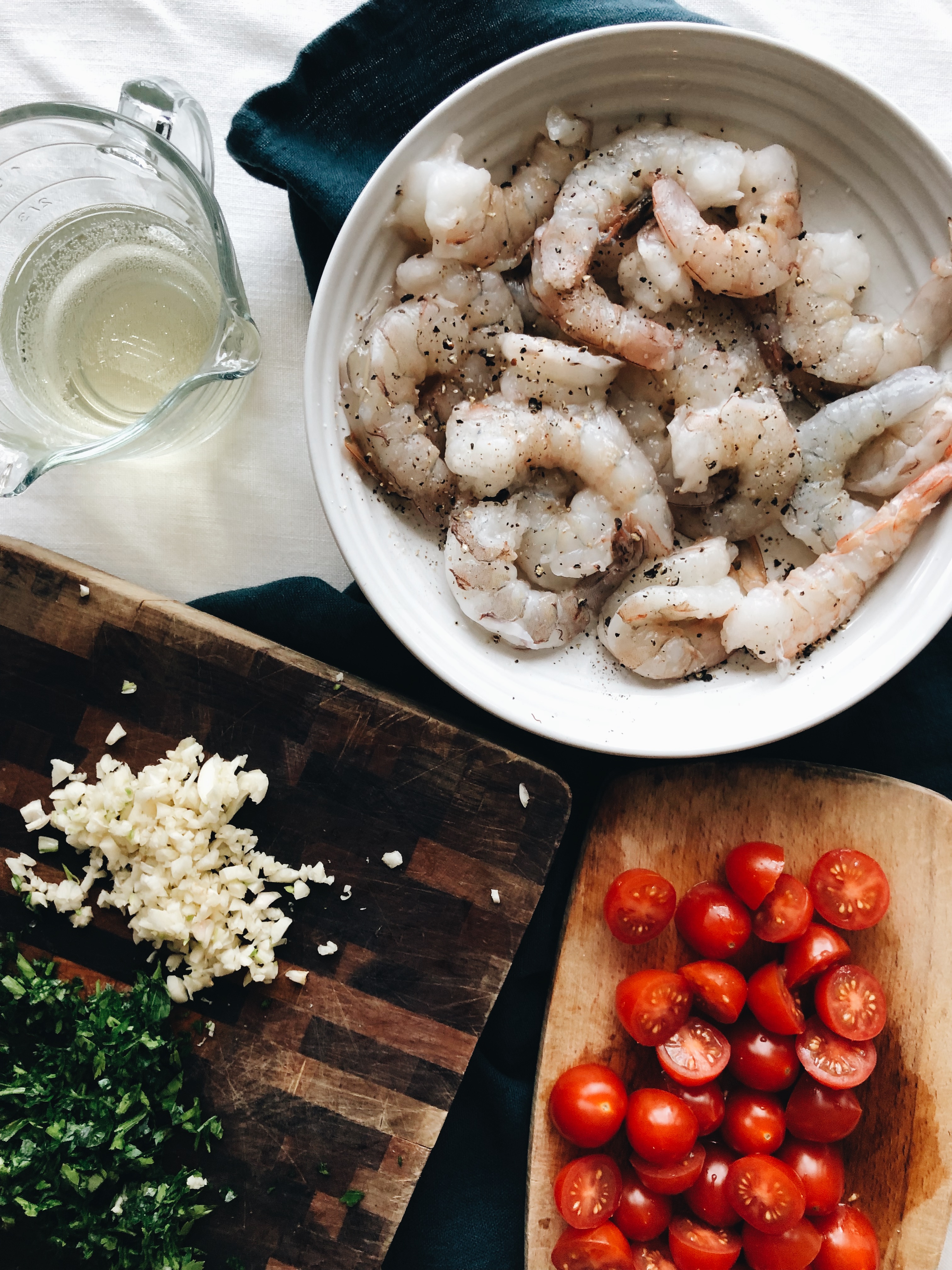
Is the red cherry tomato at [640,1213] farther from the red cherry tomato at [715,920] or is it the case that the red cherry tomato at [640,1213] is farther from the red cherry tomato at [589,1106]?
the red cherry tomato at [715,920]

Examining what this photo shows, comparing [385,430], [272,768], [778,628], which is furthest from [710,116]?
[272,768]

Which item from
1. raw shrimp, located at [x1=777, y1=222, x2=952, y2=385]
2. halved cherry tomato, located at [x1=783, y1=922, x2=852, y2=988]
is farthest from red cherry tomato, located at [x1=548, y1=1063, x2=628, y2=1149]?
raw shrimp, located at [x1=777, y1=222, x2=952, y2=385]

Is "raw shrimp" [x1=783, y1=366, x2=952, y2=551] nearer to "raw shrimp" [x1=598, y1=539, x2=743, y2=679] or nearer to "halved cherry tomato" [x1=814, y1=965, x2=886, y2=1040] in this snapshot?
"raw shrimp" [x1=598, y1=539, x2=743, y2=679]

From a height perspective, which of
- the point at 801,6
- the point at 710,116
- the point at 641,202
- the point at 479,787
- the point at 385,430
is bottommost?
the point at 479,787

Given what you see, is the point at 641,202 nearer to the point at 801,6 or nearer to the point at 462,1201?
the point at 801,6

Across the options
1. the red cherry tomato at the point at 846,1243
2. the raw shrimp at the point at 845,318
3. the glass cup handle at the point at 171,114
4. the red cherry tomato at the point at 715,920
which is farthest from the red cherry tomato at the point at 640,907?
the glass cup handle at the point at 171,114

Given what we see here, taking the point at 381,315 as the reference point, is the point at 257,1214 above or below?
below
